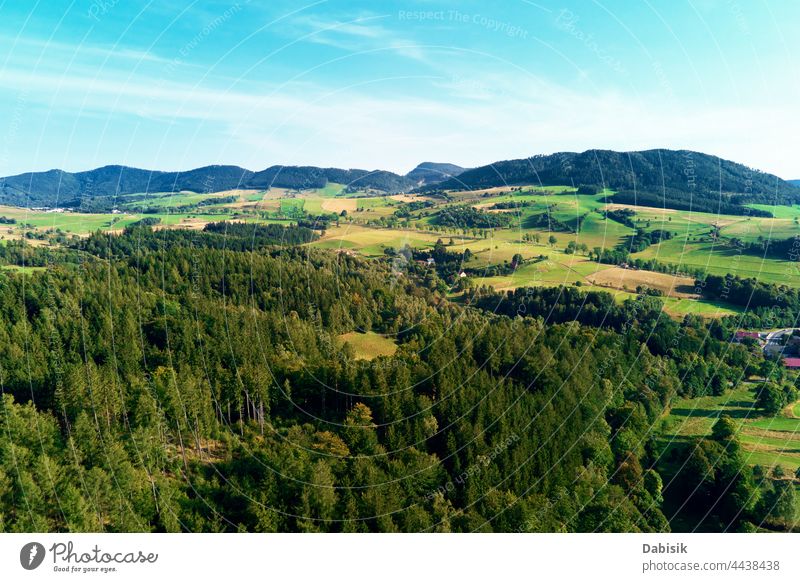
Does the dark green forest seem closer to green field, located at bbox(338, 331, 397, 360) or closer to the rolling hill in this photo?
green field, located at bbox(338, 331, 397, 360)

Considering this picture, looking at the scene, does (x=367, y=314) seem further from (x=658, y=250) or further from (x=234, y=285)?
(x=658, y=250)

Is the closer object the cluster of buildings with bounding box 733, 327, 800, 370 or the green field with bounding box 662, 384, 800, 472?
the green field with bounding box 662, 384, 800, 472

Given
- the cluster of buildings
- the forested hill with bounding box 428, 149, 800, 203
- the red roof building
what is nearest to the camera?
the red roof building

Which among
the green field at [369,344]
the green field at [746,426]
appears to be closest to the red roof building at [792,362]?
the green field at [746,426]
